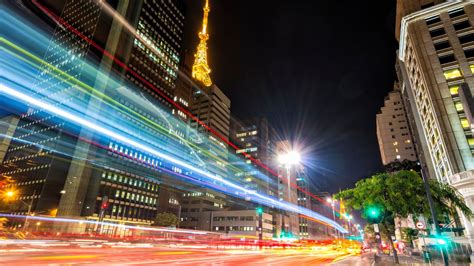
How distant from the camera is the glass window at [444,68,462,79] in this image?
41844mm

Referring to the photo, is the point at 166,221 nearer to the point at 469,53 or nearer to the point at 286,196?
the point at 469,53

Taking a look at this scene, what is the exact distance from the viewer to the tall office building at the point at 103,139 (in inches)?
3147

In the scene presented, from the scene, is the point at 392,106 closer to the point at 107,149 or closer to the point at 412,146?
the point at 412,146

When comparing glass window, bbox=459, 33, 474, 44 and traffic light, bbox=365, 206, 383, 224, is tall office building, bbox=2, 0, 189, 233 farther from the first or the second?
glass window, bbox=459, 33, 474, 44

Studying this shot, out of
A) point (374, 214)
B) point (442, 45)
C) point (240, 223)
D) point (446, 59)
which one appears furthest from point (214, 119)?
point (374, 214)

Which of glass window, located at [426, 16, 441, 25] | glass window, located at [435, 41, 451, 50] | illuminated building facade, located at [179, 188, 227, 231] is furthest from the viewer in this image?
illuminated building facade, located at [179, 188, 227, 231]

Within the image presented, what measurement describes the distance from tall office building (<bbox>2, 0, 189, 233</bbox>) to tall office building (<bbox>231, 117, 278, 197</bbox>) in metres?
53.6

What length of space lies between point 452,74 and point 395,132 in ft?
240

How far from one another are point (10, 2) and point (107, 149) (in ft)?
216

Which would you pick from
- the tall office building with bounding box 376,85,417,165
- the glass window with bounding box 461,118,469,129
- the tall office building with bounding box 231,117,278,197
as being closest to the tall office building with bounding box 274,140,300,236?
the tall office building with bounding box 231,117,278,197

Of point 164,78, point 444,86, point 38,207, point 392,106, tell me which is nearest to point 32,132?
point 38,207

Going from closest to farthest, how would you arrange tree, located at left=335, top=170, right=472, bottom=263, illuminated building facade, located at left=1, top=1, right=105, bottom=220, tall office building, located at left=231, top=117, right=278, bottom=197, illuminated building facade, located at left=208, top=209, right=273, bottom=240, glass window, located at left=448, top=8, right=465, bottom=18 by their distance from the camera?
tree, located at left=335, top=170, right=472, bottom=263, glass window, located at left=448, top=8, right=465, bottom=18, illuminated building facade, located at left=1, top=1, right=105, bottom=220, illuminated building facade, located at left=208, top=209, right=273, bottom=240, tall office building, located at left=231, top=117, right=278, bottom=197

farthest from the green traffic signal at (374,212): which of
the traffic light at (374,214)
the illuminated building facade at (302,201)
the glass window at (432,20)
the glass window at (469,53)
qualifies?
the illuminated building facade at (302,201)

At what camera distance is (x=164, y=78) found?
111m
